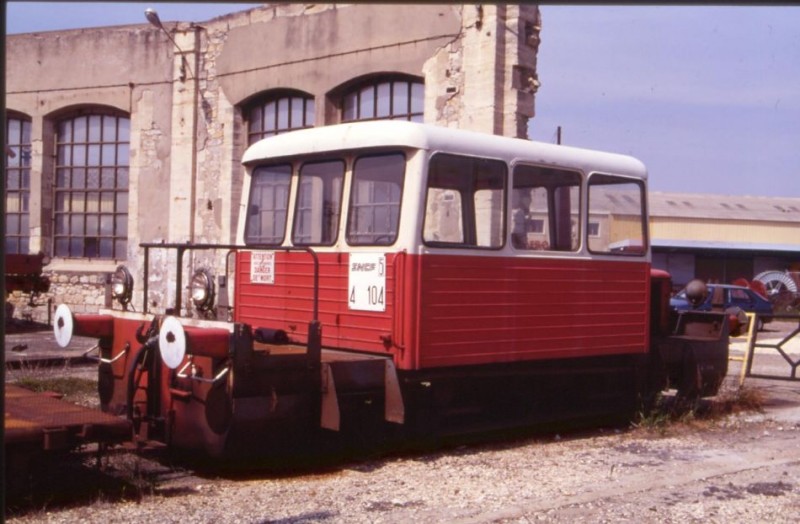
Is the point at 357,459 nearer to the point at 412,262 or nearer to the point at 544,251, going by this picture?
the point at 412,262

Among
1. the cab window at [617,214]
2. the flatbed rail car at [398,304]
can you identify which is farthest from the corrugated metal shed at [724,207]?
the flatbed rail car at [398,304]

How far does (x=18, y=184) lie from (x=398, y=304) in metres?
16.4

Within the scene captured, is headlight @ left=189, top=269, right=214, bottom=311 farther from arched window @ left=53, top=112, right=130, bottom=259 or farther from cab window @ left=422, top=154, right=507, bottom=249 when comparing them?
arched window @ left=53, top=112, right=130, bottom=259

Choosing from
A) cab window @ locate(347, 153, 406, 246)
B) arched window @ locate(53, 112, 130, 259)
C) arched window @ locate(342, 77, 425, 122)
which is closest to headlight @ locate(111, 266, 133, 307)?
cab window @ locate(347, 153, 406, 246)

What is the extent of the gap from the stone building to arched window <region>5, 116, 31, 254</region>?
0.13 ft

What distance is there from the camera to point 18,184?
67.6 feet

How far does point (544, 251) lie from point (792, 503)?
2.75 meters

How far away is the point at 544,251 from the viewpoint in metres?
7.59

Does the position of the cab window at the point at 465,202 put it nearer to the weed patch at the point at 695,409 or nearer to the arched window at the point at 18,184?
the weed patch at the point at 695,409

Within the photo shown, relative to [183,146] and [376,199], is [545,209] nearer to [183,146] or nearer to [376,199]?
[376,199]

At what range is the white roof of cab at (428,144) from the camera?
6.79m

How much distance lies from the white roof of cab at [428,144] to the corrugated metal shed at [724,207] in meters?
41.4

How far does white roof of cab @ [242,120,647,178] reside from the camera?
6.79 m

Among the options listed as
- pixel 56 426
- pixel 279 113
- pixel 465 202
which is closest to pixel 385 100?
pixel 279 113
